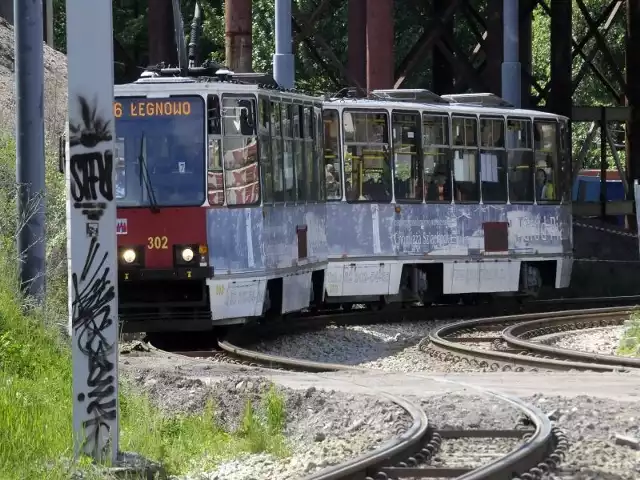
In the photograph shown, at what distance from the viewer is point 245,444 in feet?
35.7

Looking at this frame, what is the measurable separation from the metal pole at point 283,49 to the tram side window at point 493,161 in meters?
3.06

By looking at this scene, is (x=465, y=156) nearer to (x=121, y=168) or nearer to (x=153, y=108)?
(x=153, y=108)

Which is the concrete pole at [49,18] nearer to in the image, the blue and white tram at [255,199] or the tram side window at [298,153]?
the blue and white tram at [255,199]

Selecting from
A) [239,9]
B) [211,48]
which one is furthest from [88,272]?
[211,48]

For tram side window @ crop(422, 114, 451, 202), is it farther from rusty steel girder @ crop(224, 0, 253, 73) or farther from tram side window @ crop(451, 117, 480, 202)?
rusty steel girder @ crop(224, 0, 253, 73)

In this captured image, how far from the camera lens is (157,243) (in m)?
18.5

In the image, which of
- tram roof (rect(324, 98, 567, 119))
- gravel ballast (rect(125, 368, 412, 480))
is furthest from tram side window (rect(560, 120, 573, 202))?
gravel ballast (rect(125, 368, 412, 480))

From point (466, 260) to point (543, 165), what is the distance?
2.29 m

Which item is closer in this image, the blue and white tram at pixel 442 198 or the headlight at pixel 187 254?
the headlight at pixel 187 254

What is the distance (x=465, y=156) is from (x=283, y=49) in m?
3.21

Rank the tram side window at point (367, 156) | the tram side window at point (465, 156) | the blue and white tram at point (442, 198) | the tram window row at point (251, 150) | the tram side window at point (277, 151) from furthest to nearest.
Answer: the tram side window at point (465, 156) → the blue and white tram at point (442, 198) → the tram side window at point (367, 156) → the tram side window at point (277, 151) → the tram window row at point (251, 150)

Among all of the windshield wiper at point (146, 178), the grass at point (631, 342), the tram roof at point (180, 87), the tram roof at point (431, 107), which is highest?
the tram roof at point (180, 87)

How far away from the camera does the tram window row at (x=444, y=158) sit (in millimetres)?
23297

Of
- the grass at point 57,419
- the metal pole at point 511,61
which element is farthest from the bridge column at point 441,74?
the grass at point 57,419
